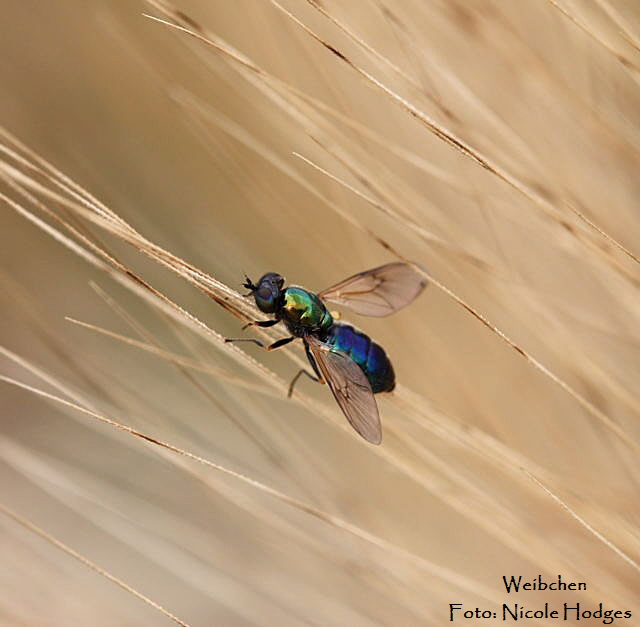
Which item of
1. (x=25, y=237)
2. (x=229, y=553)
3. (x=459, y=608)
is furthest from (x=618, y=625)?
(x=25, y=237)

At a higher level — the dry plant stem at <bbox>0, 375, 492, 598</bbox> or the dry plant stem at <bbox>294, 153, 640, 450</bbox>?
the dry plant stem at <bbox>294, 153, 640, 450</bbox>

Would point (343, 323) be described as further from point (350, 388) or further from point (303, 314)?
point (350, 388)

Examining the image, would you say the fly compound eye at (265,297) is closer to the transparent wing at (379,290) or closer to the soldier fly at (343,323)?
the soldier fly at (343,323)

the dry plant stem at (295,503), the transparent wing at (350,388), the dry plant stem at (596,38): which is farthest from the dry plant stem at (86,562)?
the dry plant stem at (596,38)

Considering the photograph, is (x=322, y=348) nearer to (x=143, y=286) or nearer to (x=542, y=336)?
(x=542, y=336)

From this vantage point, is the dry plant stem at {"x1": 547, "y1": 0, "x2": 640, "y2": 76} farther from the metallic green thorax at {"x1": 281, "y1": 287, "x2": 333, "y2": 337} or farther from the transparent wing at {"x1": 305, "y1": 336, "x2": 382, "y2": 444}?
the metallic green thorax at {"x1": 281, "y1": 287, "x2": 333, "y2": 337}

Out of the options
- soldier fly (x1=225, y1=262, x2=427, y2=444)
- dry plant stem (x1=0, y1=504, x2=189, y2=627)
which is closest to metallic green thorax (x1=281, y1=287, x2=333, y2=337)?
soldier fly (x1=225, y1=262, x2=427, y2=444)
